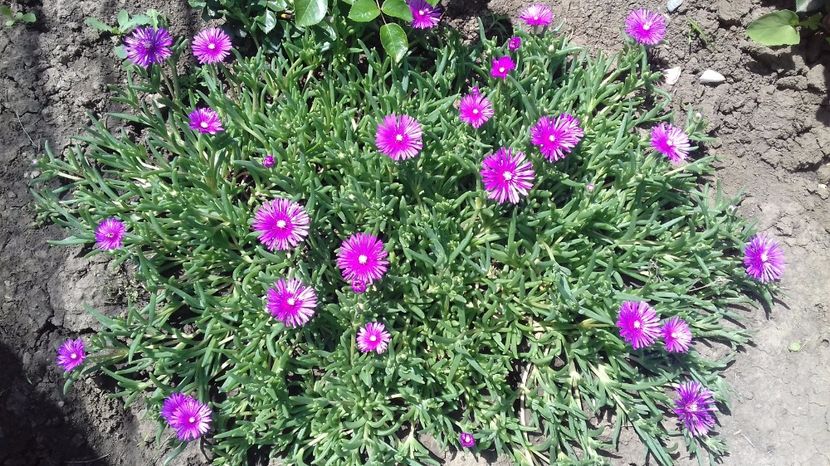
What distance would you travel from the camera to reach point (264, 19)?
294 cm

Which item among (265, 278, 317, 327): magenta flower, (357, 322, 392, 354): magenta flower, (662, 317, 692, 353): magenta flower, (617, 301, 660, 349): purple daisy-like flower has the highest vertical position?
(265, 278, 317, 327): magenta flower

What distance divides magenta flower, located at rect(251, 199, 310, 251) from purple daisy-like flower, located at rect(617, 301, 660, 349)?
1317 millimetres

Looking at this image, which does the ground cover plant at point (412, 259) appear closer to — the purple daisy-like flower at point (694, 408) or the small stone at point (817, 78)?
the purple daisy-like flower at point (694, 408)

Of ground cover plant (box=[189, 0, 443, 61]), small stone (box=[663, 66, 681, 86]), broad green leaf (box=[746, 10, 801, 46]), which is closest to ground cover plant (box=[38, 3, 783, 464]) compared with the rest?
ground cover plant (box=[189, 0, 443, 61])

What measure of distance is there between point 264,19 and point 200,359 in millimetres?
1631

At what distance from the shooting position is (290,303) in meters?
2.33

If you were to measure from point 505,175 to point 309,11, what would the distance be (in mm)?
1066

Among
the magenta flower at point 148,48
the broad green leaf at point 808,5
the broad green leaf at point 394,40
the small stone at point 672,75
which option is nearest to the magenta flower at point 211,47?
the magenta flower at point 148,48

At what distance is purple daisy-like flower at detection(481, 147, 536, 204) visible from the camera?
98.3 inches

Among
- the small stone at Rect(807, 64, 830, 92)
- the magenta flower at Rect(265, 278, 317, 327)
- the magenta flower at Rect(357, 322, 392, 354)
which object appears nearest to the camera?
the magenta flower at Rect(265, 278, 317, 327)

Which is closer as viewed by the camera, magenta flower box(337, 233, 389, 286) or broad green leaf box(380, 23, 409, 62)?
magenta flower box(337, 233, 389, 286)

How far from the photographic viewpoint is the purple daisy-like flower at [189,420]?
2418 mm

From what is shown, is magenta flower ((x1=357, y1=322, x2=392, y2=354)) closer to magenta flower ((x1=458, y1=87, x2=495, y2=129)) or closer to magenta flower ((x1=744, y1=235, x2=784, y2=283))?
magenta flower ((x1=458, y1=87, x2=495, y2=129))

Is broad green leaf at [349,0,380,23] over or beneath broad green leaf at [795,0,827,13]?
over
